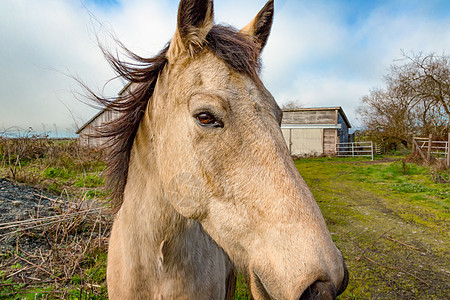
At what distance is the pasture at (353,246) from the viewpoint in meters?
2.75

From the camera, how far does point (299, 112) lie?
74.5 ft

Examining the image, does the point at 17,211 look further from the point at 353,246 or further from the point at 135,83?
the point at 353,246

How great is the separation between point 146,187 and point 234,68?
37.4 inches

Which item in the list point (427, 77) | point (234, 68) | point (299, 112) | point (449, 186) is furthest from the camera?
point (299, 112)

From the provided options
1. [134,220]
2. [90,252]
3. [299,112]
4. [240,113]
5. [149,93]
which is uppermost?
[299,112]

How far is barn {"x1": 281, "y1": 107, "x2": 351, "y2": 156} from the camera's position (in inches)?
827

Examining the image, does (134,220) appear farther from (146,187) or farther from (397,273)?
(397,273)

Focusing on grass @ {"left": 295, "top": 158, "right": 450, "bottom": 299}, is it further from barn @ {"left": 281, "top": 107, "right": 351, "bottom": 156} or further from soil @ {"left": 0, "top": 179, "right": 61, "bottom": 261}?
barn @ {"left": 281, "top": 107, "right": 351, "bottom": 156}

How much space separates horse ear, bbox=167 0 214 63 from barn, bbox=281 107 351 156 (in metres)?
21.1

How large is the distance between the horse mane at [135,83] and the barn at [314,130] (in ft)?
68.6

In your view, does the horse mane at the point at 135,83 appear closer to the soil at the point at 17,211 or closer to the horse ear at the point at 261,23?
the horse ear at the point at 261,23

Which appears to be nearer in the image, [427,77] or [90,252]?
[90,252]

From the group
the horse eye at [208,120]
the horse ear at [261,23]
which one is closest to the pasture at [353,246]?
the horse eye at [208,120]

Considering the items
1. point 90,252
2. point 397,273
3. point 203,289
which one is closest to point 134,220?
point 203,289
